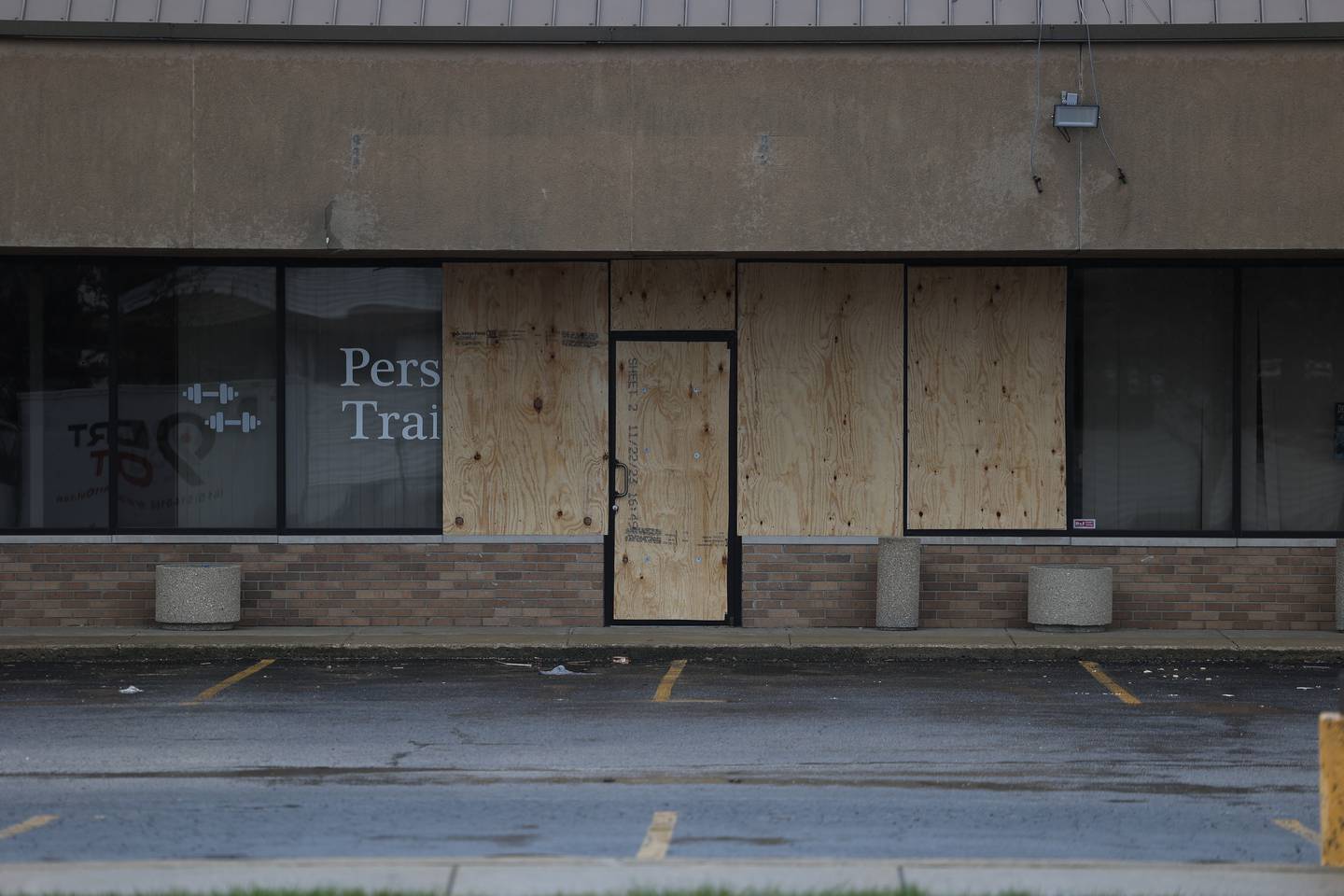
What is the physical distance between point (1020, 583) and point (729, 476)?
2.76 metres

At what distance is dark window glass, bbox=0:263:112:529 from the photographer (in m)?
Result: 15.0

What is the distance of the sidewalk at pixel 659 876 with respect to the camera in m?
6.59

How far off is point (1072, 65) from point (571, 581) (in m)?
6.16

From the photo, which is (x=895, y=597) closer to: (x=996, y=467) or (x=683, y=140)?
(x=996, y=467)

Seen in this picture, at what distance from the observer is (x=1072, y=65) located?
13922 mm

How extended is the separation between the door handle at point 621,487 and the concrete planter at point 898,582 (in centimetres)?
230

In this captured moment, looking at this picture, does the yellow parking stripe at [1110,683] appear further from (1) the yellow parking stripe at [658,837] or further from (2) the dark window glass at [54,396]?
(2) the dark window glass at [54,396]

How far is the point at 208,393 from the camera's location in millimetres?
15117

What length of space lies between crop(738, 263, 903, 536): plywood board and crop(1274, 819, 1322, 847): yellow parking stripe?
6.98 metres

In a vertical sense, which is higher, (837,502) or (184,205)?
(184,205)

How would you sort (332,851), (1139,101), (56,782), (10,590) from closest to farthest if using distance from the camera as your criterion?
(332,851) → (56,782) → (1139,101) → (10,590)

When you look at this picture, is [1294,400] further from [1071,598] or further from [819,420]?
[819,420]

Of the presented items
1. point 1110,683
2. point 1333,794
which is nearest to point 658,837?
point 1333,794

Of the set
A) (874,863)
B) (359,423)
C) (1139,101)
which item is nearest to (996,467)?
(1139,101)
